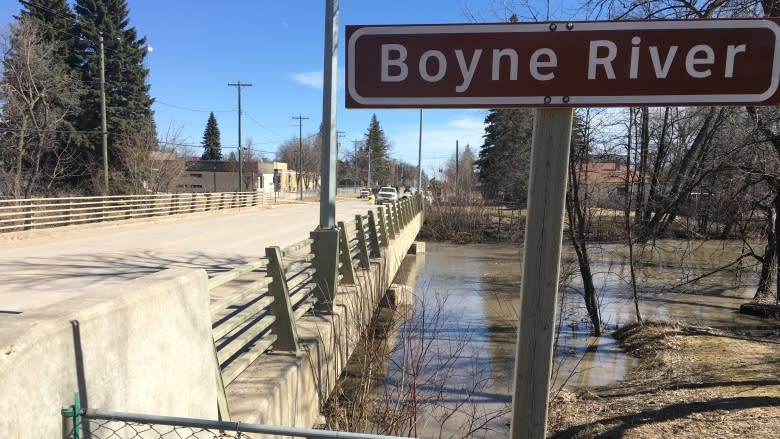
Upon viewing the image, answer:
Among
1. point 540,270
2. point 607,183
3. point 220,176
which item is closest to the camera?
point 540,270

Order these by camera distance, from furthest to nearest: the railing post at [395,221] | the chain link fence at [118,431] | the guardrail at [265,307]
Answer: the railing post at [395,221]
the guardrail at [265,307]
the chain link fence at [118,431]

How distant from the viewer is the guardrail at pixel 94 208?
15.3 metres

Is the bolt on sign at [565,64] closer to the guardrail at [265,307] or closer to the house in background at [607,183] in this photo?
the guardrail at [265,307]

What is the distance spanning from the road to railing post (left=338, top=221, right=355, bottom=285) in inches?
117

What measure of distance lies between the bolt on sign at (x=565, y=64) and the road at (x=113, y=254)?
438 cm

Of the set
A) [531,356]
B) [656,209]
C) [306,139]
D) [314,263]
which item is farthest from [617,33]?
[306,139]

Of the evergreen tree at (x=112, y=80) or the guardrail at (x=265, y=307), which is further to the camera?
the evergreen tree at (x=112, y=80)

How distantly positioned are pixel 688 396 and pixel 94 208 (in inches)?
726

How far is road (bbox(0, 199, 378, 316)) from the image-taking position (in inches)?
329

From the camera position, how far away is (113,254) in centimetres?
1249

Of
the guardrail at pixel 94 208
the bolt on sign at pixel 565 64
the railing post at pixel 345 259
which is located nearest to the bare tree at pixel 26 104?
the guardrail at pixel 94 208

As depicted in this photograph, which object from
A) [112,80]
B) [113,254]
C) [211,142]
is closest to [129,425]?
[113,254]

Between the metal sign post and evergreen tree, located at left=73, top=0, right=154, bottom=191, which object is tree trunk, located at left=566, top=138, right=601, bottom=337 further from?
evergreen tree, located at left=73, top=0, right=154, bottom=191

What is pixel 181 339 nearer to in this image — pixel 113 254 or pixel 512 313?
pixel 113 254
